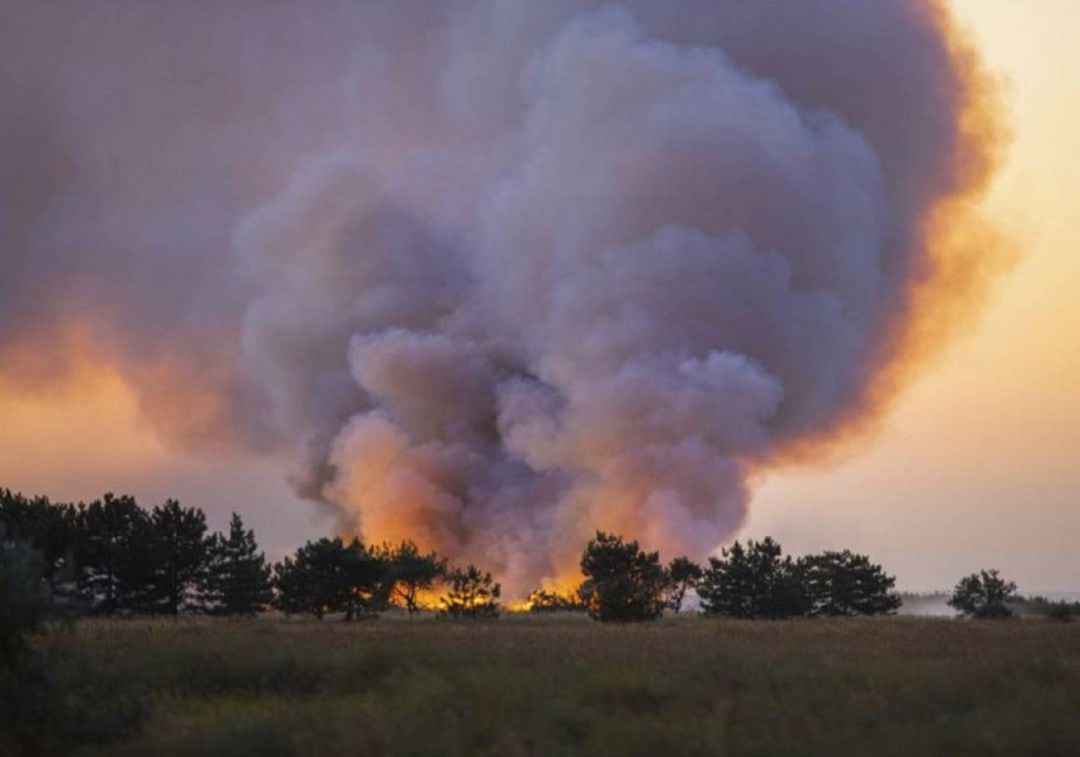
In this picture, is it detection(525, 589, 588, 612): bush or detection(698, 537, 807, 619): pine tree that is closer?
detection(698, 537, 807, 619): pine tree

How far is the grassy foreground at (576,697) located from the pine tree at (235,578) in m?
29.3

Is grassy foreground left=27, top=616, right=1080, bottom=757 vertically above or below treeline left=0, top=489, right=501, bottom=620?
below

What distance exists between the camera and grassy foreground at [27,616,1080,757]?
1188cm

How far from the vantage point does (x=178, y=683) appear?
17422mm

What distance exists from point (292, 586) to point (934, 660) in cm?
3534

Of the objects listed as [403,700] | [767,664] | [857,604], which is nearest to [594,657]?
[767,664]

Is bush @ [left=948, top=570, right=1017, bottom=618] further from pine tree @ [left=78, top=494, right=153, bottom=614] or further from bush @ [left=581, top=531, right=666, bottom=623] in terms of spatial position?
pine tree @ [left=78, top=494, right=153, bottom=614]

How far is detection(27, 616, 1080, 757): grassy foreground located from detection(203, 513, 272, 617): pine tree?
29284 millimetres

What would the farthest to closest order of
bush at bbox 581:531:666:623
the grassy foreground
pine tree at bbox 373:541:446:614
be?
pine tree at bbox 373:541:446:614 → bush at bbox 581:531:666:623 → the grassy foreground

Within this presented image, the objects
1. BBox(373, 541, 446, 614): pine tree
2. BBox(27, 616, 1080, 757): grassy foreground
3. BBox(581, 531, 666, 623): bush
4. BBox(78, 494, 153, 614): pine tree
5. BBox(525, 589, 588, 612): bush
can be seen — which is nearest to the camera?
BBox(27, 616, 1080, 757): grassy foreground

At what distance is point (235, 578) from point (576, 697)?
40.4 m

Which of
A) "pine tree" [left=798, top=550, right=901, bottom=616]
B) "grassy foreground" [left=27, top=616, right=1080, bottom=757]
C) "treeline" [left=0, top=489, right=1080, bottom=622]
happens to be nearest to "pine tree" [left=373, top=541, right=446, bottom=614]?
"treeline" [left=0, top=489, right=1080, bottom=622]

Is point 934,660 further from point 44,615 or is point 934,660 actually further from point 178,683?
point 44,615

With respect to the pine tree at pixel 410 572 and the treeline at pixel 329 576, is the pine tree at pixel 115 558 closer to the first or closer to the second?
the treeline at pixel 329 576
